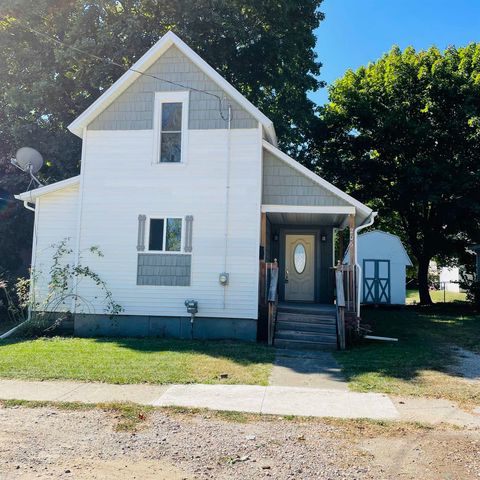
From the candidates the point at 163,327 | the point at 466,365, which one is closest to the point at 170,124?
the point at 163,327

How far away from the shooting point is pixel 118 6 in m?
19.4

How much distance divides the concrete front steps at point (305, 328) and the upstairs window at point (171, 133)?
5.03 m

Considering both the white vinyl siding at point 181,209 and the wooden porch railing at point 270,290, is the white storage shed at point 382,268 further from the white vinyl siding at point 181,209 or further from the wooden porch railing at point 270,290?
the white vinyl siding at point 181,209

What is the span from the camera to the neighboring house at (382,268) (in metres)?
24.3

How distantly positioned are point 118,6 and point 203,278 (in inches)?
518

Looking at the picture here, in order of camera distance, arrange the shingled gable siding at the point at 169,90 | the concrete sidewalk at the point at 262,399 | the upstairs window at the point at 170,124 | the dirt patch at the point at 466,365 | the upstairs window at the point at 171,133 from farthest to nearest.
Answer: the upstairs window at the point at 171,133 → the upstairs window at the point at 170,124 → the shingled gable siding at the point at 169,90 → the dirt patch at the point at 466,365 → the concrete sidewalk at the point at 262,399

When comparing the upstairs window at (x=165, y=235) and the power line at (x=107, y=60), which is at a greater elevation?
the power line at (x=107, y=60)

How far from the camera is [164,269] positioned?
1254cm

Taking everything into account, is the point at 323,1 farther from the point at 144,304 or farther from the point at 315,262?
the point at 144,304

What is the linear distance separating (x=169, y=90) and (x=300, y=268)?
273 inches

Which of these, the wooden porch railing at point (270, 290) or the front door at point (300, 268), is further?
the front door at point (300, 268)

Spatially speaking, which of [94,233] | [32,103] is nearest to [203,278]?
[94,233]

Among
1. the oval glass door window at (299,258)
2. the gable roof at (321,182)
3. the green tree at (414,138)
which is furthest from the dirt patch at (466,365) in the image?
the green tree at (414,138)

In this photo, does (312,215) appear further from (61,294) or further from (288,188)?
(61,294)
